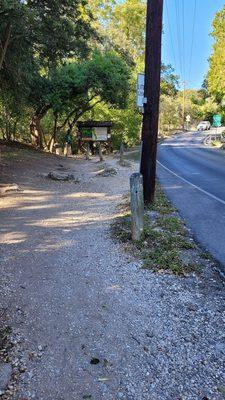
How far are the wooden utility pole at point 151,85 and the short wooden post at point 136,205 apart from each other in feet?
7.01

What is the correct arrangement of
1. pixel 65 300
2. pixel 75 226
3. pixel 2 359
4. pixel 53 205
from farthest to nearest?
pixel 53 205, pixel 75 226, pixel 65 300, pixel 2 359

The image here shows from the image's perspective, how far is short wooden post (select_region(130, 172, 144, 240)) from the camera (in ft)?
21.0

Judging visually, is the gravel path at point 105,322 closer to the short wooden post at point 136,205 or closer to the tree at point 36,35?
the short wooden post at point 136,205

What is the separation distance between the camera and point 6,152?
59.1 ft

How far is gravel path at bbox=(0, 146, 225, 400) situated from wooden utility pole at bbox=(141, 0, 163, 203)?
2147 mm

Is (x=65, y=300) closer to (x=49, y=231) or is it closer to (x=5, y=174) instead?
(x=49, y=231)

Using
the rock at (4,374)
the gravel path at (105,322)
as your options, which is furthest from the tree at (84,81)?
the rock at (4,374)

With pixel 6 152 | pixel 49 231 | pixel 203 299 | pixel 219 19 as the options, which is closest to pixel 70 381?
pixel 203 299

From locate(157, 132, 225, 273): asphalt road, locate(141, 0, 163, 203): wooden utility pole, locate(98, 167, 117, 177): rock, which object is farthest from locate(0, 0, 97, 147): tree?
locate(157, 132, 225, 273): asphalt road

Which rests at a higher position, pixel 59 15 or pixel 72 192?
pixel 59 15

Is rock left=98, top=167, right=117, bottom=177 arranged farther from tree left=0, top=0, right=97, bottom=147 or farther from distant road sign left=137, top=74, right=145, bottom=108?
distant road sign left=137, top=74, right=145, bottom=108

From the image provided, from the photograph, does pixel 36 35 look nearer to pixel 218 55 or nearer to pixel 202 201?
pixel 202 201

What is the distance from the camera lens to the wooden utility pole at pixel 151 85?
26.4 feet

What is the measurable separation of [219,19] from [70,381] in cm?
3451
